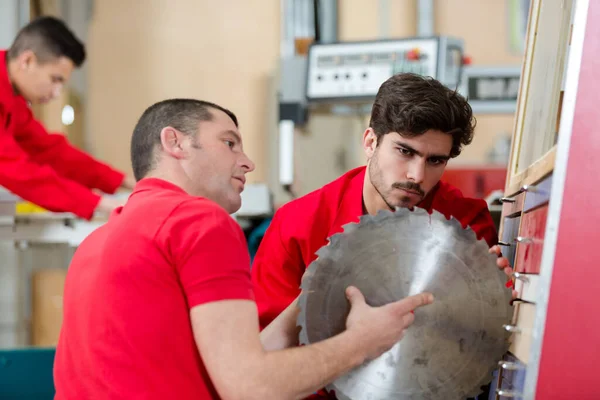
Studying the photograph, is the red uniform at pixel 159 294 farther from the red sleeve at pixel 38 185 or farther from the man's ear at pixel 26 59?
the man's ear at pixel 26 59

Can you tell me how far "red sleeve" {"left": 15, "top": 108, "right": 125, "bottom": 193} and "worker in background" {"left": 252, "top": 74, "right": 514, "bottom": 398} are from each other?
5.29ft

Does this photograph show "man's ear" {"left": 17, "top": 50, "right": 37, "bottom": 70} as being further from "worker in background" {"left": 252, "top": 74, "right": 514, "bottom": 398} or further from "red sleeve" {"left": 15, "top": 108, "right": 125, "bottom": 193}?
"worker in background" {"left": 252, "top": 74, "right": 514, "bottom": 398}

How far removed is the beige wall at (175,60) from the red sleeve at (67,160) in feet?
4.10

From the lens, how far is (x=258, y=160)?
4.15m

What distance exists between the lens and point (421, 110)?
1.40m

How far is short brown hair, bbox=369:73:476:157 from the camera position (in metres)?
1.41

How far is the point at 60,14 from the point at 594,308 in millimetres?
3904

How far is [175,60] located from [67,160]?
152 centimetres

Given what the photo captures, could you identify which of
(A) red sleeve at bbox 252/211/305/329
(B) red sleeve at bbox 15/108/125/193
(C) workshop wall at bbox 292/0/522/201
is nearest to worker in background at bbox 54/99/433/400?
(A) red sleeve at bbox 252/211/305/329

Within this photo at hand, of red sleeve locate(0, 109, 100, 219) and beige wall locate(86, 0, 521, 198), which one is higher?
beige wall locate(86, 0, 521, 198)

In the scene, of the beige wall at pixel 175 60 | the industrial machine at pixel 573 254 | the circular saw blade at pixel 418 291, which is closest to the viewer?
the industrial machine at pixel 573 254

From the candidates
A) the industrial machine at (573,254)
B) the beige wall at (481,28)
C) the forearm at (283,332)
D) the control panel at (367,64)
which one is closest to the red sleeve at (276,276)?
the forearm at (283,332)

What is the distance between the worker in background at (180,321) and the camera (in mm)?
928

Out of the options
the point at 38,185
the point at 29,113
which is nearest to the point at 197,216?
the point at 38,185
